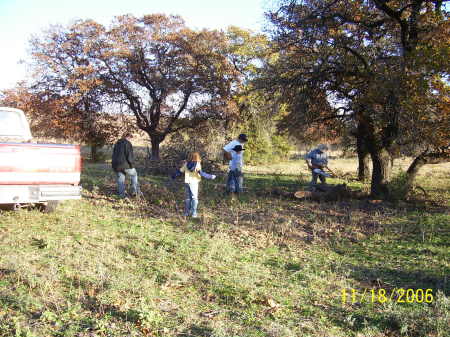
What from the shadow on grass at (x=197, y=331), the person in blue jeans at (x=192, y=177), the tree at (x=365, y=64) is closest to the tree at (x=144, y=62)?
the tree at (x=365, y=64)

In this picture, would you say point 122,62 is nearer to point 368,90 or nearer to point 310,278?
point 368,90

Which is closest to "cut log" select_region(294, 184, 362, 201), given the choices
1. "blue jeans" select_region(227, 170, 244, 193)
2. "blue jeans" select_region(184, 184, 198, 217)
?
"blue jeans" select_region(227, 170, 244, 193)

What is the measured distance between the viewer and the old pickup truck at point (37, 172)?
6.15m

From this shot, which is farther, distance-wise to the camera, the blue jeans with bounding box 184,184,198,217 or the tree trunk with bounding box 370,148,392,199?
the tree trunk with bounding box 370,148,392,199

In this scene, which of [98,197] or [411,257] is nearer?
[411,257]

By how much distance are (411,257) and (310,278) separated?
2188mm

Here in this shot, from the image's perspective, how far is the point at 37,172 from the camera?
6539 mm

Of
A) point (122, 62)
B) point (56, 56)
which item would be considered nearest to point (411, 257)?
point (122, 62)

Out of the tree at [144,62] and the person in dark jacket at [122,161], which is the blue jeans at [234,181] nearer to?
the person in dark jacket at [122,161]

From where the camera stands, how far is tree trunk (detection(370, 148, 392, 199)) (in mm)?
11242

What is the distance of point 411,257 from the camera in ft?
19.4

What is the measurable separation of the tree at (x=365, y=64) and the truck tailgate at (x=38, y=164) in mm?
6767

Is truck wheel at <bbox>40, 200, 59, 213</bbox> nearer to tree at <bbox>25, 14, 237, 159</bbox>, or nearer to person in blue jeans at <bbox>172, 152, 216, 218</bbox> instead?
person in blue jeans at <bbox>172, 152, 216, 218</bbox>

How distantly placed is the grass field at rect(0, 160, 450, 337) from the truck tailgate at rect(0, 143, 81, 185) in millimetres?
889
